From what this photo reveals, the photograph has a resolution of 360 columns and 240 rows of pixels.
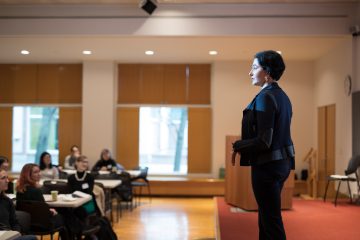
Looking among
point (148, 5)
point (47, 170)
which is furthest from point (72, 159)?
point (148, 5)

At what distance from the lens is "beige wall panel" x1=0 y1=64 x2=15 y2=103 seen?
12641 mm

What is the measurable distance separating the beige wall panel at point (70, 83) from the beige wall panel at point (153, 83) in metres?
1.77

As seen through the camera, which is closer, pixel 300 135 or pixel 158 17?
pixel 158 17

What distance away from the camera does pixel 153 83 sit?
1234cm

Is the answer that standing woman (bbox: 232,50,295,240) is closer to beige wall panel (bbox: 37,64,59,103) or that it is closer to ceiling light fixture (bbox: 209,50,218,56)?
ceiling light fixture (bbox: 209,50,218,56)

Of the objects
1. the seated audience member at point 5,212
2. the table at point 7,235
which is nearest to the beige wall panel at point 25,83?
the seated audience member at point 5,212

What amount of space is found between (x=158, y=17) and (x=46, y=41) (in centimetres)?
258

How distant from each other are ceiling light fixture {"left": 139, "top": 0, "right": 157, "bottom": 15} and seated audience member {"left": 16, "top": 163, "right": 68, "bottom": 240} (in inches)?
153

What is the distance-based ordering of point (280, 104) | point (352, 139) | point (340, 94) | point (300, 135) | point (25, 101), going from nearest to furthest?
point (280, 104) → point (352, 139) → point (340, 94) → point (300, 135) → point (25, 101)

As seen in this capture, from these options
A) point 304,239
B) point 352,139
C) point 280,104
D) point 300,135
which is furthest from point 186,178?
point 280,104

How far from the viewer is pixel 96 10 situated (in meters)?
8.71

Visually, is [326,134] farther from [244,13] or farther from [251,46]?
[244,13]

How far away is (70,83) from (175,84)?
9.59 feet

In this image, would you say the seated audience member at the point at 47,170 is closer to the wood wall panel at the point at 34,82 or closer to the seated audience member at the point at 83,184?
the seated audience member at the point at 83,184
